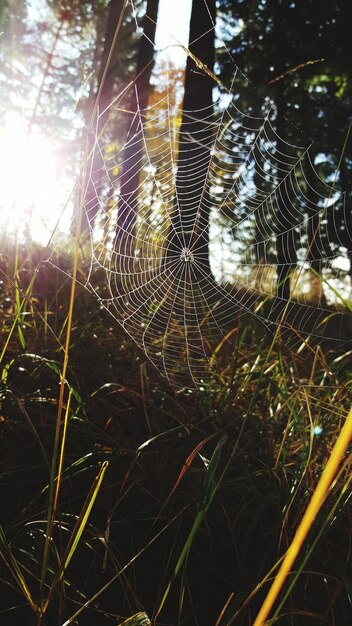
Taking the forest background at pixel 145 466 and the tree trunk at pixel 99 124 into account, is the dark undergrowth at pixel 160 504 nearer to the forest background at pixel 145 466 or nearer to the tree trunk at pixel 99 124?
the forest background at pixel 145 466

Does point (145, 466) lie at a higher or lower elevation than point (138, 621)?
higher

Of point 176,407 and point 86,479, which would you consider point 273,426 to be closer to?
point 176,407

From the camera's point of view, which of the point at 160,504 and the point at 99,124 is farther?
the point at 99,124

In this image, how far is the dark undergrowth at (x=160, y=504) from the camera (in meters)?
1.27

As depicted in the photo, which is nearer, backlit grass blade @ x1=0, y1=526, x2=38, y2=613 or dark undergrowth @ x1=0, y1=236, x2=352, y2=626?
backlit grass blade @ x1=0, y1=526, x2=38, y2=613

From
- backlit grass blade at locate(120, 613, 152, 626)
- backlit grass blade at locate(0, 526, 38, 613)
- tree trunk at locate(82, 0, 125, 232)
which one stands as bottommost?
backlit grass blade at locate(120, 613, 152, 626)

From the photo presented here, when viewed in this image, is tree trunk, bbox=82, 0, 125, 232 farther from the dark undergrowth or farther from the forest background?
the dark undergrowth

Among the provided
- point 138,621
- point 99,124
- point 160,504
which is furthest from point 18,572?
point 99,124

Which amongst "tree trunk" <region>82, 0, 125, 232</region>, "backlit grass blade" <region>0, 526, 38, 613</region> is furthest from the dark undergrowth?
"tree trunk" <region>82, 0, 125, 232</region>

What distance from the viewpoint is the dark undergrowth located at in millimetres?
1267

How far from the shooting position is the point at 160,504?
1.52m

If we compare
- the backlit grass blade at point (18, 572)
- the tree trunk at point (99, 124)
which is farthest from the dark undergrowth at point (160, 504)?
the tree trunk at point (99, 124)

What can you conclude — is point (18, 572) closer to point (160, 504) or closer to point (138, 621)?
point (138, 621)

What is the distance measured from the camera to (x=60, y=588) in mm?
1225
